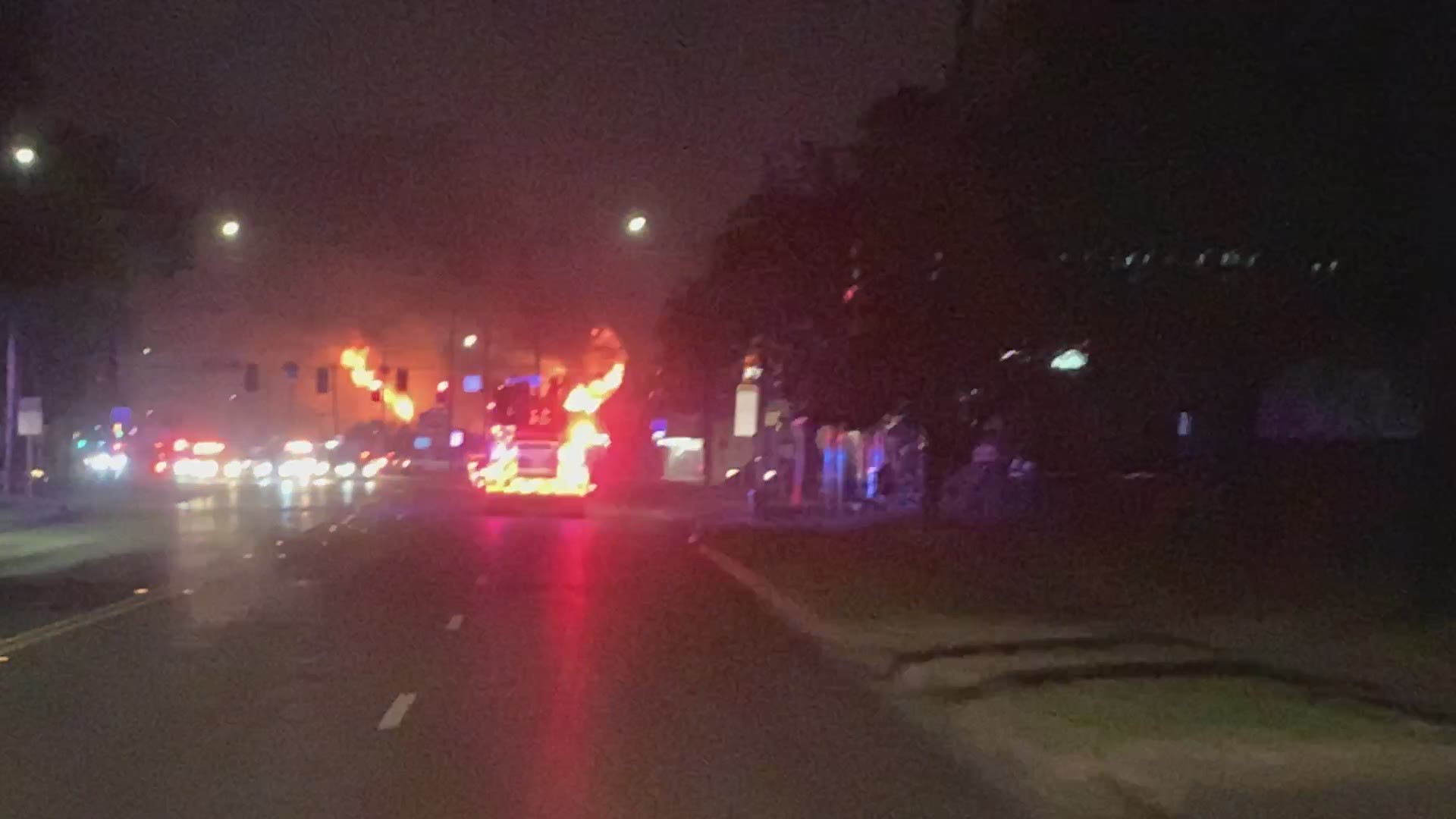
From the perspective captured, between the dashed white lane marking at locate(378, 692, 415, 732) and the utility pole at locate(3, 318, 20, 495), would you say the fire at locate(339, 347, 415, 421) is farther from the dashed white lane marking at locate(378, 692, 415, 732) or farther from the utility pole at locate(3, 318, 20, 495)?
the dashed white lane marking at locate(378, 692, 415, 732)

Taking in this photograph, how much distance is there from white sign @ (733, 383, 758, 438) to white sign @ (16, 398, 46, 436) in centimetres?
1964

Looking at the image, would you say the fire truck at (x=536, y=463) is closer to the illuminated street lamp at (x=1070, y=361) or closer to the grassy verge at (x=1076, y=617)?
the grassy verge at (x=1076, y=617)

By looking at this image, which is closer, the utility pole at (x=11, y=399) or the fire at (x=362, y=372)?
the utility pole at (x=11, y=399)

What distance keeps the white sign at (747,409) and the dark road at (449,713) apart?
26810 millimetres

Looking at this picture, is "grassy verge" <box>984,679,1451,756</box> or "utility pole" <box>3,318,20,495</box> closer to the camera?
"grassy verge" <box>984,679,1451,756</box>

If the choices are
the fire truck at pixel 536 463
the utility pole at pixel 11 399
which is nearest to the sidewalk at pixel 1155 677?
the fire truck at pixel 536 463

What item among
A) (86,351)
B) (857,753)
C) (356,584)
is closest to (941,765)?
(857,753)

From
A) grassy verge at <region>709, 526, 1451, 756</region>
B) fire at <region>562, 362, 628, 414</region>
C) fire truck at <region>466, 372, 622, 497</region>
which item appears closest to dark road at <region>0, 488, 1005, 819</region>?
grassy verge at <region>709, 526, 1451, 756</region>

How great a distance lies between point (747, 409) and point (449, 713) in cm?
4072

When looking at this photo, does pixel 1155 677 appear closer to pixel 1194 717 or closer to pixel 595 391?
pixel 1194 717

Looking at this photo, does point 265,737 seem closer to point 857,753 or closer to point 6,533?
point 857,753

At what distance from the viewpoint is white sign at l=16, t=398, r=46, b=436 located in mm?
52906

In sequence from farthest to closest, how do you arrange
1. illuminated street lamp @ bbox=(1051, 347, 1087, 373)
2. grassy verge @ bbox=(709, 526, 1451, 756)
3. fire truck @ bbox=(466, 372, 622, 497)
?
fire truck @ bbox=(466, 372, 622, 497), illuminated street lamp @ bbox=(1051, 347, 1087, 373), grassy verge @ bbox=(709, 526, 1451, 756)

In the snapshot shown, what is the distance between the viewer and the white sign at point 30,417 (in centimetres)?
5291
